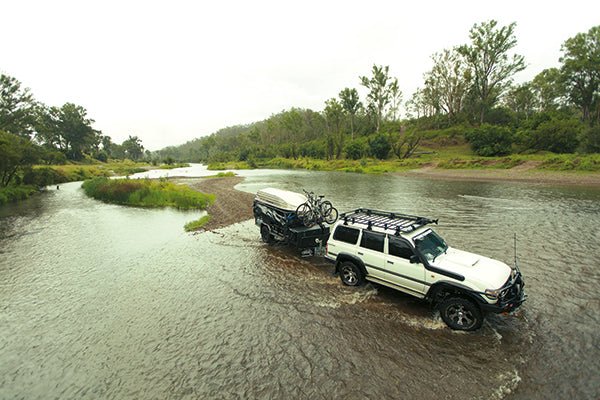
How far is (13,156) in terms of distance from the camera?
34000 millimetres

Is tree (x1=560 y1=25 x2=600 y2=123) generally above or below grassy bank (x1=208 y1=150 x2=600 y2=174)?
above

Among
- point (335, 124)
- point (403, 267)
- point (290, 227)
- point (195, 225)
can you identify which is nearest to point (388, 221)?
point (403, 267)

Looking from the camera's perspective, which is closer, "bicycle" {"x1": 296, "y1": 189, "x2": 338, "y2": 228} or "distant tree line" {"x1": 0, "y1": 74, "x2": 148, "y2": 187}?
"bicycle" {"x1": 296, "y1": 189, "x2": 338, "y2": 228}

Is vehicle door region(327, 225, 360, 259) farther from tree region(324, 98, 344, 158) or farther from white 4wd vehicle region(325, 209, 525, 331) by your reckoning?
tree region(324, 98, 344, 158)

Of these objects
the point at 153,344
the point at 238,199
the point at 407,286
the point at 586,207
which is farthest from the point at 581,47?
the point at 153,344

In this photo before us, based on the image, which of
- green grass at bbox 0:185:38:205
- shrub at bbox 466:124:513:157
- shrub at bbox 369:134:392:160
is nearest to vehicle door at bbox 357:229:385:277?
green grass at bbox 0:185:38:205

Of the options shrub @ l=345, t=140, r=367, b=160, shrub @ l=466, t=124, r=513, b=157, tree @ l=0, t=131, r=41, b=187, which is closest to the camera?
tree @ l=0, t=131, r=41, b=187

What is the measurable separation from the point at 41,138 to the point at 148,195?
117221 millimetres

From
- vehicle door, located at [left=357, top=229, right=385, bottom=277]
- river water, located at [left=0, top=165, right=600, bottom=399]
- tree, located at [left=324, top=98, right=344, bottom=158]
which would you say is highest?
tree, located at [left=324, top=98, right=344, bottom=158]

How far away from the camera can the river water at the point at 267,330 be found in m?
6.50

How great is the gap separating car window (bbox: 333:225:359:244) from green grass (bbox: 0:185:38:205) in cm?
4286

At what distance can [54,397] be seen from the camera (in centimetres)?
649

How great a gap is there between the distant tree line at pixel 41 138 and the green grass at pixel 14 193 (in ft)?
6.79

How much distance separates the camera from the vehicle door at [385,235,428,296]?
27.8 feet
